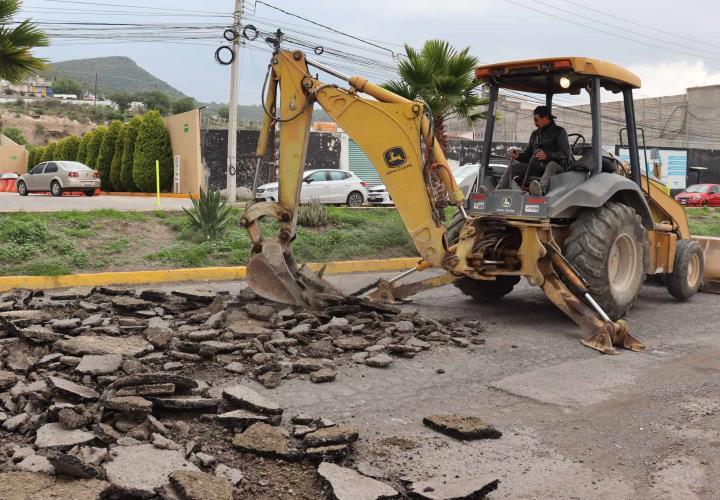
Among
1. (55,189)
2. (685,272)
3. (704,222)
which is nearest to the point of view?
(685,272)

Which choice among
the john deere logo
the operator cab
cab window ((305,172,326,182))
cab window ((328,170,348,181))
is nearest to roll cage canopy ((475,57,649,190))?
the operator cab

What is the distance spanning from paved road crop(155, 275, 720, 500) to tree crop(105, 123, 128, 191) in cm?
3021

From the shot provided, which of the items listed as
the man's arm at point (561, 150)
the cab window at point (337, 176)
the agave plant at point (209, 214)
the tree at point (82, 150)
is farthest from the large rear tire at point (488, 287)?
the tree at point (82, 150)

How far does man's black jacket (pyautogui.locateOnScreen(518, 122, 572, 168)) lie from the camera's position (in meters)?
Result: 8.41

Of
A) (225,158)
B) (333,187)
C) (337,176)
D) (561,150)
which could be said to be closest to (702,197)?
(337,176)

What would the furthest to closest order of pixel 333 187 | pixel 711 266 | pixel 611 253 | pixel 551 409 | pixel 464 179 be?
pixel 333 187 < pixel 711 266 < pixel 464 179 < pixel 611 253 < pixel 551 409

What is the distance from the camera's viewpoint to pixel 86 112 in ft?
318

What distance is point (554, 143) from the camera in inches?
333

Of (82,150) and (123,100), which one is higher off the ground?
(123,100)

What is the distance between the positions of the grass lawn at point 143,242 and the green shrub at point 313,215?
18cm

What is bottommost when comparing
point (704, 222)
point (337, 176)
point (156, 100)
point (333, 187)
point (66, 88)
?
point (704, 222)

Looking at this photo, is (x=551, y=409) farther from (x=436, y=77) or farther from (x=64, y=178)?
(x=64, y=178)

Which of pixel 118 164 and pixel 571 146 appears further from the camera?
pixel 118 164

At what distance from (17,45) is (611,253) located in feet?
34.3
